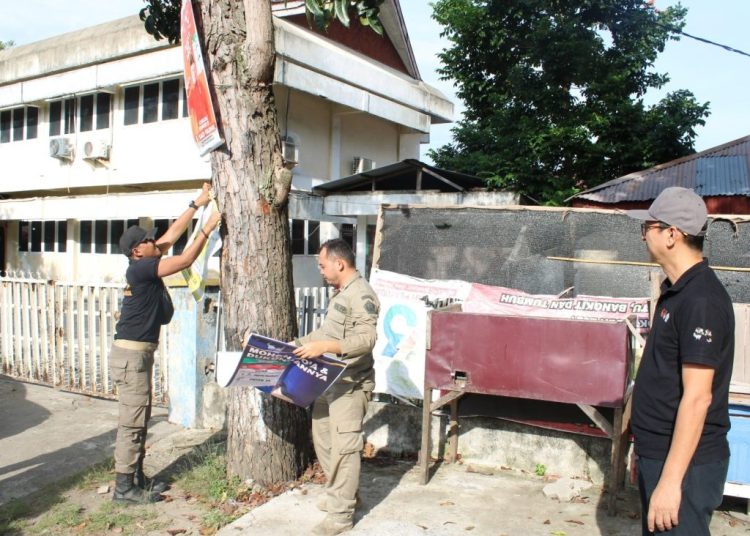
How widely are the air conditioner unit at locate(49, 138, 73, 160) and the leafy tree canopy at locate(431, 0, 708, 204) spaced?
1115cm

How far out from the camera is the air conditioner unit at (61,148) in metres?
17.5

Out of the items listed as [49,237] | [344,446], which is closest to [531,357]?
[344,446]

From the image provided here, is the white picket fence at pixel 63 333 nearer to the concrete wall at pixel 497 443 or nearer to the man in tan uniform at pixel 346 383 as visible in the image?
the concrete wall at pixel 497 443

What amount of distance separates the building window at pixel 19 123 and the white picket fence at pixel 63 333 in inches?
508

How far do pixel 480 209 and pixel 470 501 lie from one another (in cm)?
285

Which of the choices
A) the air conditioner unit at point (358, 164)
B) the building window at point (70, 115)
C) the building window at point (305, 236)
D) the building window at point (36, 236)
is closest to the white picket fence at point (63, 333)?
the building window at point (305, 236)

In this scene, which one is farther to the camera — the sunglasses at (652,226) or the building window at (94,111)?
the building window at (94,111)

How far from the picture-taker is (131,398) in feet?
14.6

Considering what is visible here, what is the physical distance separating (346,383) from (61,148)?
16592 millimetres

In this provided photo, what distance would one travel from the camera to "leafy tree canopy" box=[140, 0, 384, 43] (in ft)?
16.4

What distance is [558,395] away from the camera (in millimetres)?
4328

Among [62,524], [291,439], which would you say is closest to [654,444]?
[291,439]

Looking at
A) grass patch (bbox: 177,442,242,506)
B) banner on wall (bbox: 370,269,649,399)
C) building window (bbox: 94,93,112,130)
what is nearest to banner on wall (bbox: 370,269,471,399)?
banner on wall (bbox: 370,269,649,399)

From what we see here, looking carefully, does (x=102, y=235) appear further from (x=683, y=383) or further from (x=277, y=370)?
Result: (x=683, y=383)
